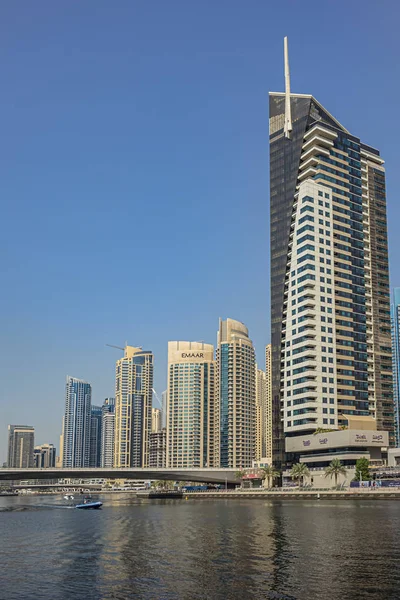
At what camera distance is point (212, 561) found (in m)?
70.2

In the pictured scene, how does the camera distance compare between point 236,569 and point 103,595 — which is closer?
point 103,595

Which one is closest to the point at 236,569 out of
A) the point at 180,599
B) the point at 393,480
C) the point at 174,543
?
the point at 180,599

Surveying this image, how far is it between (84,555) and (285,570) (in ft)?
91.7

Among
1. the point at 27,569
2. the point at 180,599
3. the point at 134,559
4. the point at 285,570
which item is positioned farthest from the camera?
the point at 134,559

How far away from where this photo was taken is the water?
2164 inches

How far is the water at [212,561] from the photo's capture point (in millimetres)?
54969

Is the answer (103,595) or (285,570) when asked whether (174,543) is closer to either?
(285,570)

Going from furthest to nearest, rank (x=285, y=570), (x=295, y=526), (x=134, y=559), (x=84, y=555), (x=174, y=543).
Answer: (x=295, y=526) < (x=174, y=543) < (x=84, y=555) < (x=134, y=559) < (x=285, y=570)

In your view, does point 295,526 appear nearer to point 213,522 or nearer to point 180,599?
point 213,522

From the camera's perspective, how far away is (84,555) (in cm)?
7938

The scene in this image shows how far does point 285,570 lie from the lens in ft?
205

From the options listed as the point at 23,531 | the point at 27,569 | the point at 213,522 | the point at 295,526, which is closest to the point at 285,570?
the point at 27,569

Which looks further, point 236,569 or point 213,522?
point 213,522

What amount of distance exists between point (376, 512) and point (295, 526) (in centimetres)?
2730
